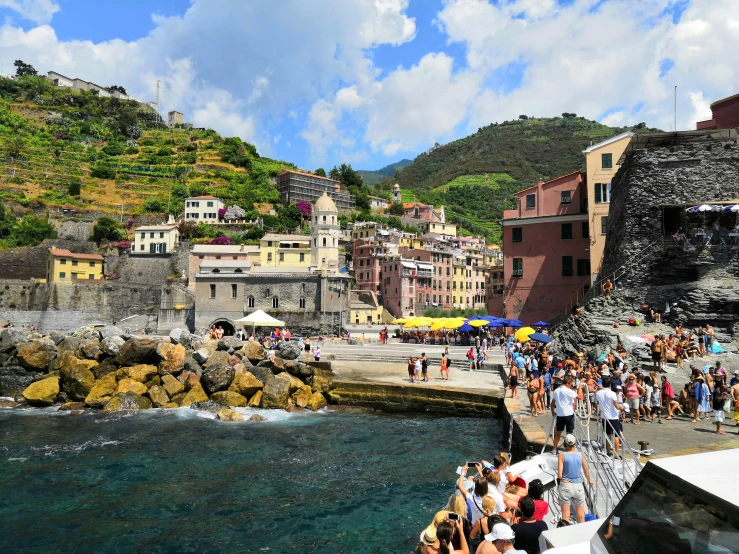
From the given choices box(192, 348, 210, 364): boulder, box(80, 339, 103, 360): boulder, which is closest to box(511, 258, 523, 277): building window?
box(192, 348, 210, 364): boulder

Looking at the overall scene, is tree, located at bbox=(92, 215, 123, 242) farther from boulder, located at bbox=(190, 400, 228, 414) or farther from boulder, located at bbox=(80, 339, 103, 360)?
boulder, located at bbox=(190, 400, 228, 414)

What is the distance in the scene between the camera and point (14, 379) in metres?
25.0

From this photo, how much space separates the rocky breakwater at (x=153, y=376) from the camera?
2119cm

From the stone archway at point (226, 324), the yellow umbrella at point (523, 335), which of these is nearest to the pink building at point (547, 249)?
the yellow umbrella at point (523, 335)

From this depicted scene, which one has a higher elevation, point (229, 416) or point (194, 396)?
point (194, 396)

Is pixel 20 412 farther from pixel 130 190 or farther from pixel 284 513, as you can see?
pixel 130 190

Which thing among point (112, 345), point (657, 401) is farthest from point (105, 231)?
A: point (657, 401)

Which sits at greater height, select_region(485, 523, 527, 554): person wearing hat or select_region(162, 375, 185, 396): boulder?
select_region(485, 523, 527, 554): person wearing hat

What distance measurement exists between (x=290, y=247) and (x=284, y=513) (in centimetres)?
5934

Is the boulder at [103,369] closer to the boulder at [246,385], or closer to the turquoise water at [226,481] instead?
the turquoise water at [226,481]

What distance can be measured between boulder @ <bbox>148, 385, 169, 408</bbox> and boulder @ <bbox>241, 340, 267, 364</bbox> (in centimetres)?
448

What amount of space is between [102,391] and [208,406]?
482 cm

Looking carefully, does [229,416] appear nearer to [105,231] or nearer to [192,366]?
[192,366]

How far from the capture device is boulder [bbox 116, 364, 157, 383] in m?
22.3
